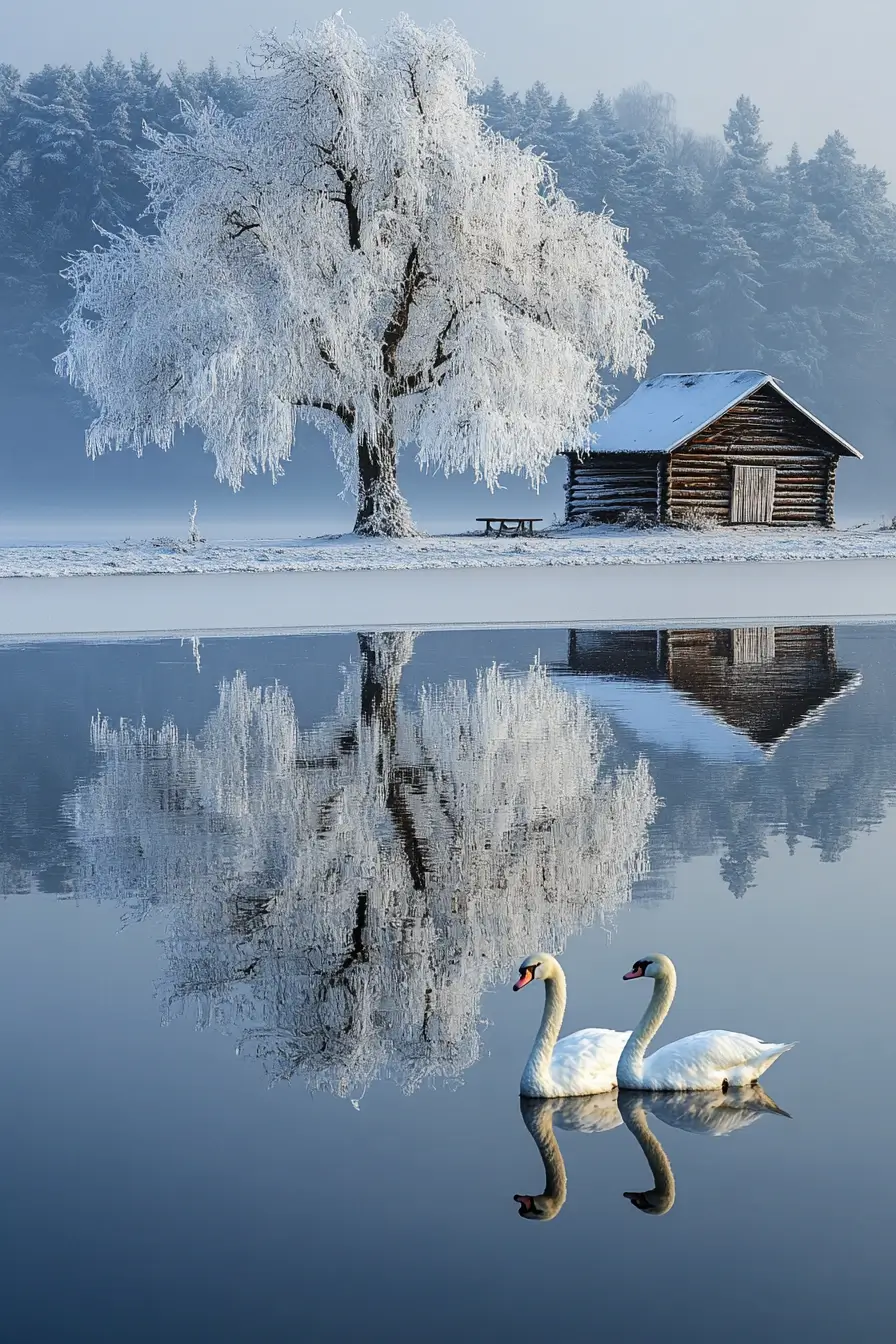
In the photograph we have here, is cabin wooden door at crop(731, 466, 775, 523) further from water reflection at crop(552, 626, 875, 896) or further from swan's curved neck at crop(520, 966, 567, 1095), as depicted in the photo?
swan's curved neck at crop(520, 966, 567, 1095)

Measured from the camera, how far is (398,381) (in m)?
42.1

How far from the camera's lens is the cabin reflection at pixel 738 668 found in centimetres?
1538

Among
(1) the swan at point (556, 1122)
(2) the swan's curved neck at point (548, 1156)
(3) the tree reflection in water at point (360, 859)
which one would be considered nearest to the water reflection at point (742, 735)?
(3) the tree reflection in water at point (360, 859)

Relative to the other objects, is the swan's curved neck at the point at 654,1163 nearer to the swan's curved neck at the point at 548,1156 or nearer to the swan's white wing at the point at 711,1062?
the swan's white wing at the point at 711,1062

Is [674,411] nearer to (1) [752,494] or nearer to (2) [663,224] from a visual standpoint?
(1) [752,494]

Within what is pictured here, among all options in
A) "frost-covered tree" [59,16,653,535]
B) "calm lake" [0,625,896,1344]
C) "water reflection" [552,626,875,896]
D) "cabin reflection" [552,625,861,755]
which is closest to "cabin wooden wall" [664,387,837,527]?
"frost-covered tree" [59,16,653,535]

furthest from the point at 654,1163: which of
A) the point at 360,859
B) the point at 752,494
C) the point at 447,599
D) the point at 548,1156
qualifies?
the point at 752,494

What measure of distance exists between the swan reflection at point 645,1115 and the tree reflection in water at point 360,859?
0.47 metres

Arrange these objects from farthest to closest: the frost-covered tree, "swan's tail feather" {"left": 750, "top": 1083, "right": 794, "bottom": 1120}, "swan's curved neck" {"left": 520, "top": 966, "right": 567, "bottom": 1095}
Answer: the frost-covered tree
"swan's curved neck" {"left": 520, "top": 966, "right": 567, "bottom": 1095}
"swan's tail feather" {"left": 750, "top": 1083, "right": 794, "bottom": 1120}

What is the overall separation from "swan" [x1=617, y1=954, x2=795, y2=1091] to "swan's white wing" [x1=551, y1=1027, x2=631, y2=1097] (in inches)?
2.1

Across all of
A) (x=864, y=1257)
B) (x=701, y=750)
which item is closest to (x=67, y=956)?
(x=864, y=1257)

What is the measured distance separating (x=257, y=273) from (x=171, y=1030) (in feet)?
115

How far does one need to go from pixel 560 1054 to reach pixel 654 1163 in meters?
0.69

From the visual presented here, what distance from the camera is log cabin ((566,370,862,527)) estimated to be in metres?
47.4
